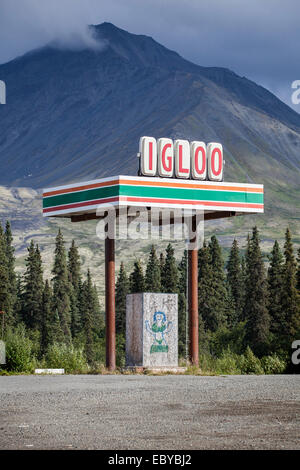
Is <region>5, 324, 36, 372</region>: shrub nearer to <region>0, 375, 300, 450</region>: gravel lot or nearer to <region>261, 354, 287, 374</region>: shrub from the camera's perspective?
<region>0, 375, 300, 450</region>: gravel lot

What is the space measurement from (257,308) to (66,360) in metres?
96.3

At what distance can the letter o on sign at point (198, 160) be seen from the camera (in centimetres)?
3647

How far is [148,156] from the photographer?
35562 millimetres

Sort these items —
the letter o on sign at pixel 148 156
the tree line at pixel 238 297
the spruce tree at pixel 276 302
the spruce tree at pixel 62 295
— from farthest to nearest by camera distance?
the spruce tree at pixel 62 295 → the spruce tree at pixel 276 302 → the tree line at pixel 238 297 → the letter o on sign at pixel 148 156

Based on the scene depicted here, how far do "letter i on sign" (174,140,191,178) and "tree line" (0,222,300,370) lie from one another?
7188 cm

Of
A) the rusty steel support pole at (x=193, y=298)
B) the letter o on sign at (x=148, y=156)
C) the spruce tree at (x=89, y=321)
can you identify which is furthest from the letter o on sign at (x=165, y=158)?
the spruce tree at (x=89, y=321)

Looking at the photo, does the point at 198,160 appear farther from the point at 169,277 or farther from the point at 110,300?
the point at 169,277

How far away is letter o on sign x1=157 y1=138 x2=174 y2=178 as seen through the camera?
117 feet

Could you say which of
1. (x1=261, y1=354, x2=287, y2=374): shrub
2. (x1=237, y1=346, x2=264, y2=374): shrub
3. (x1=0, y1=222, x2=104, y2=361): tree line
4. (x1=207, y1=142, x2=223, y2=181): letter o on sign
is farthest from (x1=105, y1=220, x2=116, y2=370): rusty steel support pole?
(x1=0, y1=222, x2=104, y2=361): tree line

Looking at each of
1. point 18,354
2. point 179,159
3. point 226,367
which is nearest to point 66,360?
point 18,354

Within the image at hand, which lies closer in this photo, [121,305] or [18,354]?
[18,354]

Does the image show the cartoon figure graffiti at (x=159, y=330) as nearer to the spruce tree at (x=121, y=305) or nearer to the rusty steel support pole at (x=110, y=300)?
the rusty steel support pole at (x=110, y=300)
